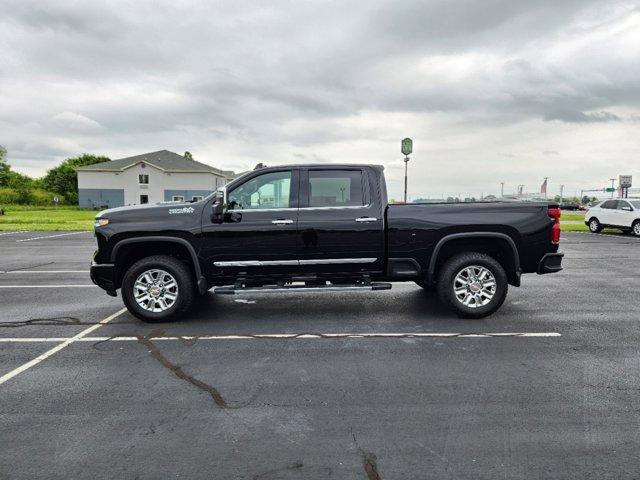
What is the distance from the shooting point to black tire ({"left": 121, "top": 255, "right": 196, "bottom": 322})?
243 inches

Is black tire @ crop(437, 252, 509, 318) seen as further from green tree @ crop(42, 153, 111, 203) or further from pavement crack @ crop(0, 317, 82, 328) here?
green tree @ crop(42, 153, 111, 203)

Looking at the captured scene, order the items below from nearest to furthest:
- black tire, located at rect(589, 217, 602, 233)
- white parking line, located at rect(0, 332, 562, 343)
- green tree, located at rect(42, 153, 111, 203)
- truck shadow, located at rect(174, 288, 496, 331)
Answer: white parking line, located at rect(0, 332, 562, 343) → truck shadow, located at rect(174, 288, 496, 331) → black tire, located at rect(589, 217, 602, 233) → green tree, located at rect(42, 153, 111, 203)

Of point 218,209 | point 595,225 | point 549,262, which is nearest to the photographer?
point 218,209

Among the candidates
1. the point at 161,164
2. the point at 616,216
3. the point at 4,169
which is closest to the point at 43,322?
the point at 616,216

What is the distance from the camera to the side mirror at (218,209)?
604 cm

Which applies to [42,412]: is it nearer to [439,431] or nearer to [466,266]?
[439,431]

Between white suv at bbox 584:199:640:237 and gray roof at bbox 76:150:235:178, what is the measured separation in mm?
45038

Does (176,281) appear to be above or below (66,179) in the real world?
below

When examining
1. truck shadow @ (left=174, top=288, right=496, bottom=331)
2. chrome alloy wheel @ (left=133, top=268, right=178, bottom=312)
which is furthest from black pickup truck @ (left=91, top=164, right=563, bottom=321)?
truck shadow @ (left=174, top=288, right=496, bottom=331)

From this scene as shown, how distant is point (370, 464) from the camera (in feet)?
9.66

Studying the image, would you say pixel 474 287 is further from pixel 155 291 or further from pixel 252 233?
pixel 155 291

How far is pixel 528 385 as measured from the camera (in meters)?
4.14

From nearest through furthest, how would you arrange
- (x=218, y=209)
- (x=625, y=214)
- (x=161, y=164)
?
1. (x=218, y=209)
2. (x=625, y=214)
3. (x=161, y=164)

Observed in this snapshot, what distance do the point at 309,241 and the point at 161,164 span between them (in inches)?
2287
